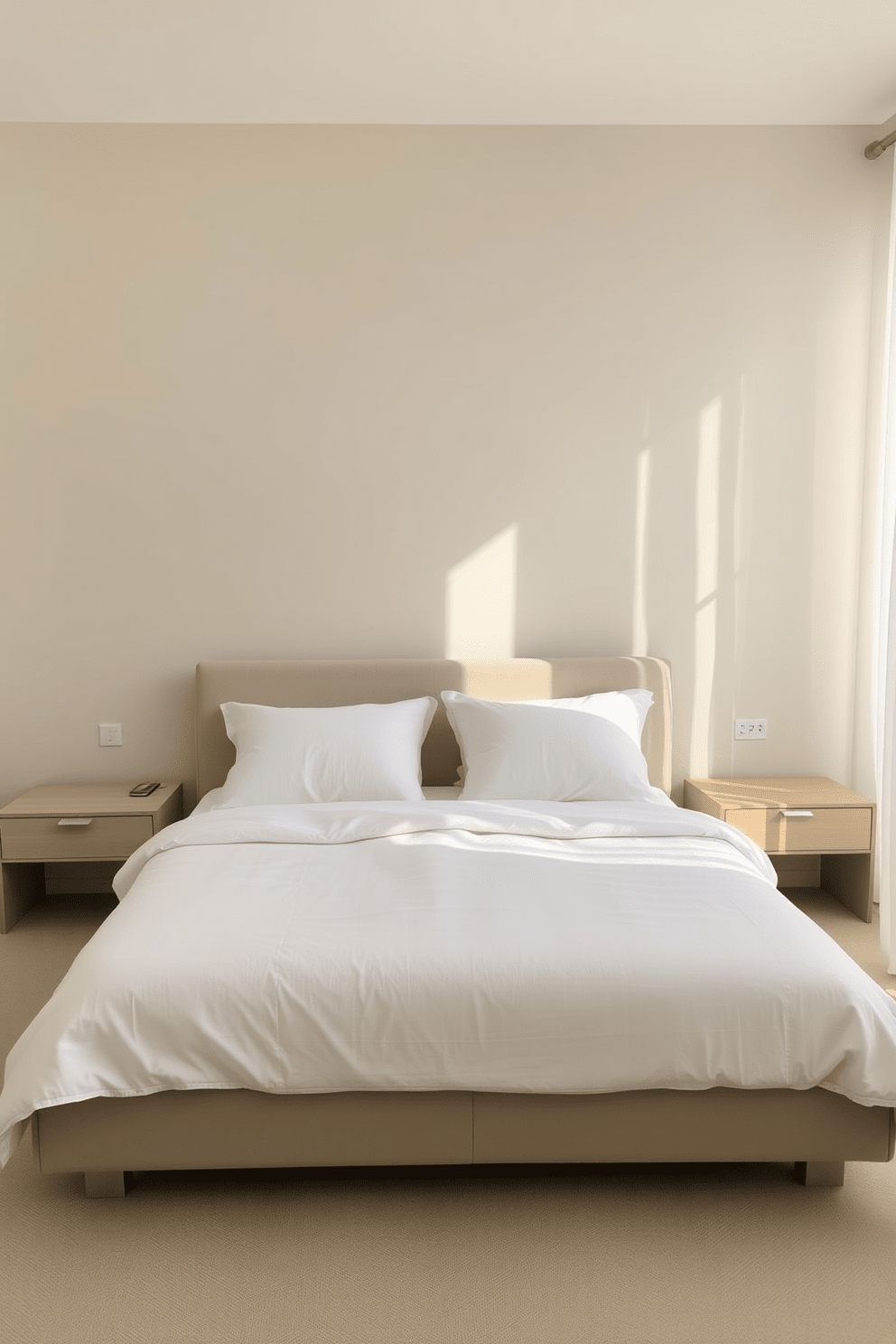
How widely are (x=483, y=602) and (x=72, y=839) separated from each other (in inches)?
68.0

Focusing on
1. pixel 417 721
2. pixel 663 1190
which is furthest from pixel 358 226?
pixel 663 1190

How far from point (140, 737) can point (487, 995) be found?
2357mm

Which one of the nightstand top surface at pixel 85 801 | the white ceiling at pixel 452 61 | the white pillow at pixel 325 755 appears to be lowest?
the nightstand top surface at pixel 85 801

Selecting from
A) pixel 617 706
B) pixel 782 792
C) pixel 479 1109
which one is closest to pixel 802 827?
pixel 782 792

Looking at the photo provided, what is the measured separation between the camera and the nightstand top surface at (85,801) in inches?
141

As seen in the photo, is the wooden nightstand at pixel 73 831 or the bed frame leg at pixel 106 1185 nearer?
the bed frame leg at pixel 106 1185

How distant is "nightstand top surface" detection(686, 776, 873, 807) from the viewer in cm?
369

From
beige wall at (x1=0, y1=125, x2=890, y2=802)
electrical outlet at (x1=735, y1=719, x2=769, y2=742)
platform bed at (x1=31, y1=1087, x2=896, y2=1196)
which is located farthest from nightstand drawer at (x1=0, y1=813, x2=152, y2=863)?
electrical outlet at (x1=735, y1=719, x2=769, y2=742)

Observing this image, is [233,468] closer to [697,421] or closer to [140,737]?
[140,737]

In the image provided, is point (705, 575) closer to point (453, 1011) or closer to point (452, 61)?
point (452, 61)

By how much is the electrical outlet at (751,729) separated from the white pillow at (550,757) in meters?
0.69

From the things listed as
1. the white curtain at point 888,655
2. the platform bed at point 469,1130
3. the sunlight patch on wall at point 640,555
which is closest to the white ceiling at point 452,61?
the white curtain at point 888,655

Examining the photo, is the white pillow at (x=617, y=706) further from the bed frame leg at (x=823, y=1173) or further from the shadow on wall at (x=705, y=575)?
→ the bed frame leg at (x=823, y=1173)

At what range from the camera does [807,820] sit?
12.1 feet
